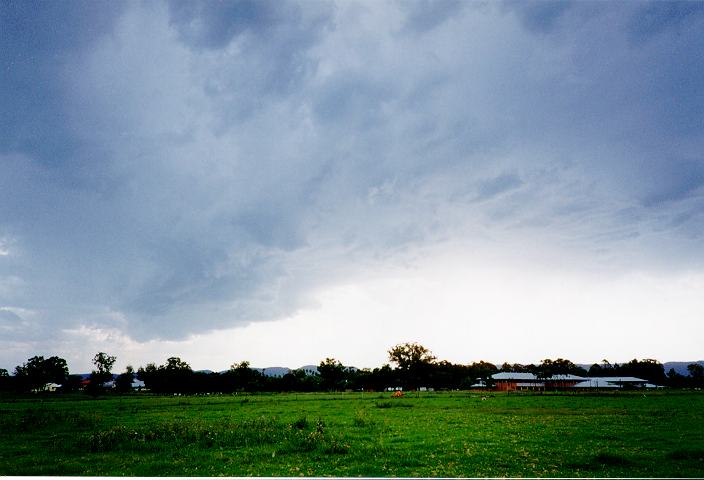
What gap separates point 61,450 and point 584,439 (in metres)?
24.8

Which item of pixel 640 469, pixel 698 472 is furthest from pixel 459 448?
pixel 698 472

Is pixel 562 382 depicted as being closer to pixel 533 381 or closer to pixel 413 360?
pixel 533 381

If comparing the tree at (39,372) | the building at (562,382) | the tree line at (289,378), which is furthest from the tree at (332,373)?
the tree at (39,372)

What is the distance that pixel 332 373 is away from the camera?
147 metres

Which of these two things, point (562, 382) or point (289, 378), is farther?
point (562, 382)

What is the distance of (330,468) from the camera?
595 inches

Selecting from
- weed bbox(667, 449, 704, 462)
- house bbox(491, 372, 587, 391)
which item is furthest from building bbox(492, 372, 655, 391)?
weed bbox(667, 449, 704, 462)

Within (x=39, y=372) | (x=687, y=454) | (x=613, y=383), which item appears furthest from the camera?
(x=613, y=383)

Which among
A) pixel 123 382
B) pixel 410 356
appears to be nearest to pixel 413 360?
pixel 410 356

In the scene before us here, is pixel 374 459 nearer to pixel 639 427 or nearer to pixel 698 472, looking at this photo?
pixel 698 472

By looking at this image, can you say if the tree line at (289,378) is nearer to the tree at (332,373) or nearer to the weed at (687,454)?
the tree at (332,373)

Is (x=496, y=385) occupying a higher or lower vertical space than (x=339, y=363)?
lower

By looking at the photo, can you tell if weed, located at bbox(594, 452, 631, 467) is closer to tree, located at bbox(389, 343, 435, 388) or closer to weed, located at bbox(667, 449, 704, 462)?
weed, located at bbox(667, 449, 704, 462)

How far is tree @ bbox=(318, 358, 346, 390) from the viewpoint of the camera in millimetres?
138875
